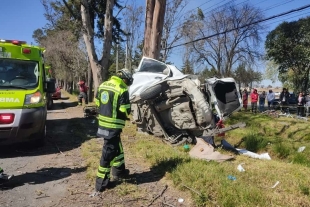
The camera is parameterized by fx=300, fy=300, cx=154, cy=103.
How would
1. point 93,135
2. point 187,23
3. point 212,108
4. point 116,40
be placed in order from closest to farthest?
1. point 212,108
2. point 93,135
3. point 116,40
4. point 187,23

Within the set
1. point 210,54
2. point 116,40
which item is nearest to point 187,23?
point 210,54

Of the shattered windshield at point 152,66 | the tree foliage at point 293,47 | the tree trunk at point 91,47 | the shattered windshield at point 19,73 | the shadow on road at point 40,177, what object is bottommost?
the shadow on road at point 40,177

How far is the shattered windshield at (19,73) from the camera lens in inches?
237

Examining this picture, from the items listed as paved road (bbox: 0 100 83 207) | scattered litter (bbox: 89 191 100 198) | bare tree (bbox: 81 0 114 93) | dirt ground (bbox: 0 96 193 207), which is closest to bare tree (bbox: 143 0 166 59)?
bare tree (bbox: 81 0 114 93)

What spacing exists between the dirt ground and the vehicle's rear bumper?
1.20ft

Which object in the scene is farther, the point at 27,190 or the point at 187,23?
the point at 187,23

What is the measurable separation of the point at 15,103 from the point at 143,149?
2.54 m

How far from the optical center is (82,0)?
1279 cm

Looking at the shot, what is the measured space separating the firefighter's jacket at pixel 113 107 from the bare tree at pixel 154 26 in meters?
5.97

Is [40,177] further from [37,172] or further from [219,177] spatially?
[219,177]

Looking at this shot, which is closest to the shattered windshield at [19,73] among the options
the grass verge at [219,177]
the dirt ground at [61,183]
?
the dirt ground at [61,183]

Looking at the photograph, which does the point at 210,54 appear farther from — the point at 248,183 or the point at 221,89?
the point at 248,183

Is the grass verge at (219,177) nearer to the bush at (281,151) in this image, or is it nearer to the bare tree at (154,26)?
the bush at (281,151)

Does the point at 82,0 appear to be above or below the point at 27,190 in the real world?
above
